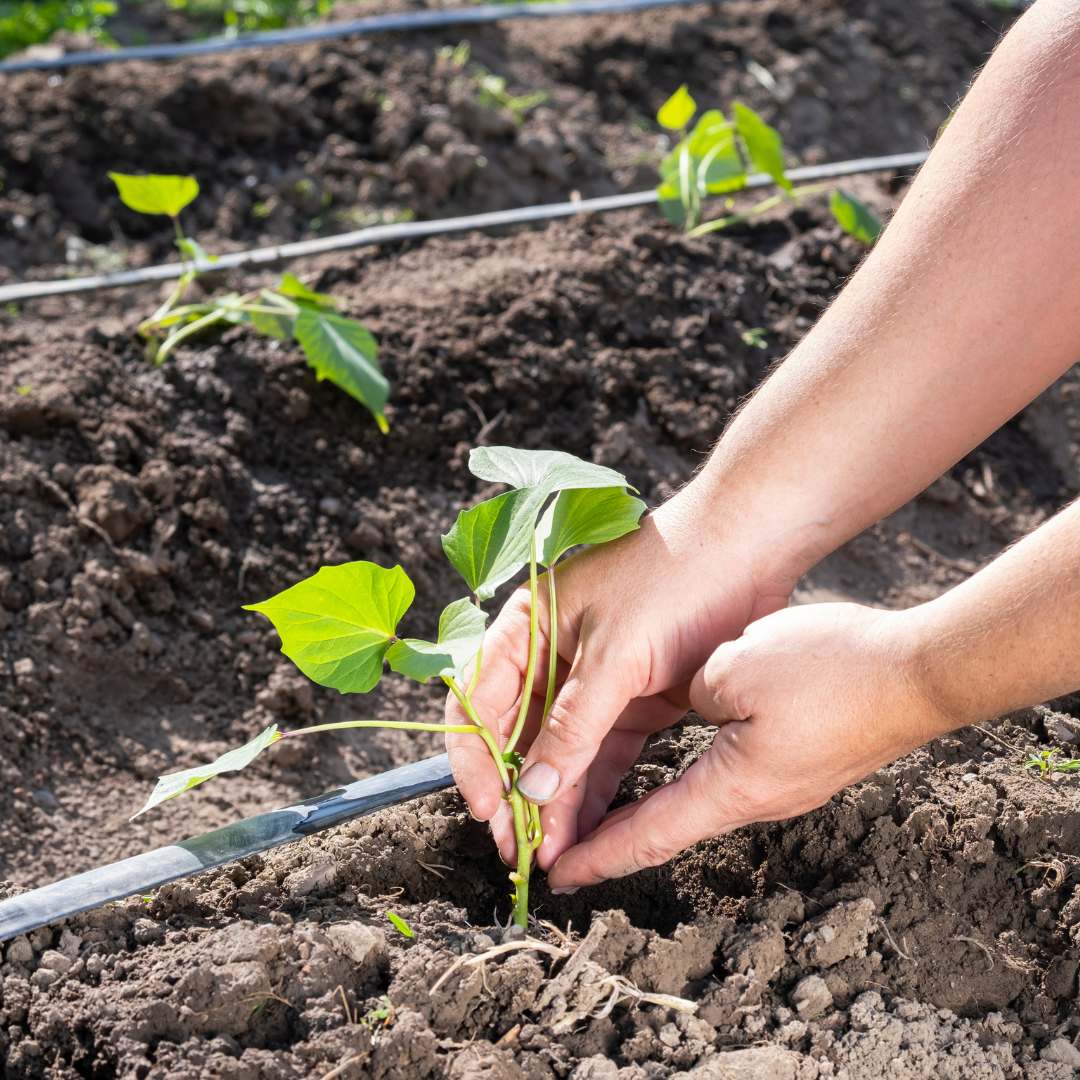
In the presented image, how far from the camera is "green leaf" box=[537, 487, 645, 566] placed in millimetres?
1223

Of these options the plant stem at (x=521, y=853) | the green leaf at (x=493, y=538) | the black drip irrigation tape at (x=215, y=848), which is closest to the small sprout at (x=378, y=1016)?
the plant stem at (x=521, y=853)

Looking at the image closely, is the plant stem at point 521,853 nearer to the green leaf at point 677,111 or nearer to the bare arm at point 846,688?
the bare arm at point 846,688

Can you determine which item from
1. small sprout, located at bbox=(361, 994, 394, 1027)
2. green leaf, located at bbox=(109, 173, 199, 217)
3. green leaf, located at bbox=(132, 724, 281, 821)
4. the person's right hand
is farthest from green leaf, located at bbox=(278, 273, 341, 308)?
small sprout, located at bbox=(361, 994, 394, 1027)

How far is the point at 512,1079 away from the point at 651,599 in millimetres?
564

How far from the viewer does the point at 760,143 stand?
8.51 ft

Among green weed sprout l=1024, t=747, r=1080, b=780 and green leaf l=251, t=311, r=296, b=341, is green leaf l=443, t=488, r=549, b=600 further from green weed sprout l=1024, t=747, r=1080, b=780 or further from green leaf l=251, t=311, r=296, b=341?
green leaf l=251, t=311, r=296, b=341

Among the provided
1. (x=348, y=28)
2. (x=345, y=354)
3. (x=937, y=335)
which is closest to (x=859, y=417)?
(x=937, y=335)

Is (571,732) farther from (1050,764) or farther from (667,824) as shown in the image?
(1050,764)

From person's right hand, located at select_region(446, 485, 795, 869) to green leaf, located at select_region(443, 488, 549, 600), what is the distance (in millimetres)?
135

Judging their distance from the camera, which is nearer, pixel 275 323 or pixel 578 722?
pixel 578 722

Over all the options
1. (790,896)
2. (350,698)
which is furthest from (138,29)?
(790,896)

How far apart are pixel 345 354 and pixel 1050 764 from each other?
1523 mm

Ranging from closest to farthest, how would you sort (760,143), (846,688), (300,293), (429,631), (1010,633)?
(1010,633) < (846,688) < (429,631) < (300,293) < (760,143)

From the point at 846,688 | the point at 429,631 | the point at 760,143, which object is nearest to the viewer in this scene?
the point at 846,688
